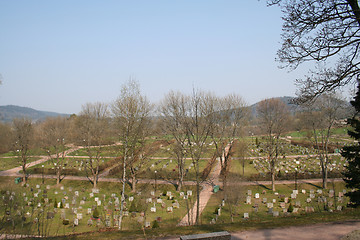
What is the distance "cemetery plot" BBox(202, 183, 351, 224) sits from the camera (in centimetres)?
1683

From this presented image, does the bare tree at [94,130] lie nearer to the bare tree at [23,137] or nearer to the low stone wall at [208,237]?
the bare tree at [23,137]

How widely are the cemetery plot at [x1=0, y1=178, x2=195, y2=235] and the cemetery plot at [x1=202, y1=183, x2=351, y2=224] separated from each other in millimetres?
2078

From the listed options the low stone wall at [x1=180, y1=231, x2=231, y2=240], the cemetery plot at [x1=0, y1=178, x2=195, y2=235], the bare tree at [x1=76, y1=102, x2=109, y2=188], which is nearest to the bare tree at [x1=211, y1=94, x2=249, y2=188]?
the cemetery plot at [x1=0, y1=178, x2=195, y2=235]

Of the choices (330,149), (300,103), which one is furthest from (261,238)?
(330,149)

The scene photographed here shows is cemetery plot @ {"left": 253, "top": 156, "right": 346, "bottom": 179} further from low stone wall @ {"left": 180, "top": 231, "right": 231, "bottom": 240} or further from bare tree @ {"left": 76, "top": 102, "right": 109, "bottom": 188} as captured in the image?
low stone wall @ {"left": 180, "top": 231, "right": 231, "bottom": 240}

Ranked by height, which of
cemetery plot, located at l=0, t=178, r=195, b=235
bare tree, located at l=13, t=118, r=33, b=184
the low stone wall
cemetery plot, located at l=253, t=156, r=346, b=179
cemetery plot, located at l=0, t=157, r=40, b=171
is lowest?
cemetery plot, located at l=0, t=178, r=195, b=235

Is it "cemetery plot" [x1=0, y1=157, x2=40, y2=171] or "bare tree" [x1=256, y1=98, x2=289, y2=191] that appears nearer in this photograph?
"bare tree" [x1=256, y1=98, x2=289, y2=191]

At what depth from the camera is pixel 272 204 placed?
18859 millimetres

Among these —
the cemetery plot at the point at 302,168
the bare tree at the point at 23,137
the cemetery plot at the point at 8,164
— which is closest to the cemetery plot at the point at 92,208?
the bare tree at the point at 23,137

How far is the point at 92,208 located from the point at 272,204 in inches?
531

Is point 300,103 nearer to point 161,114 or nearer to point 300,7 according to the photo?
point 300,7

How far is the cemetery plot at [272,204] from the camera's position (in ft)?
55.2

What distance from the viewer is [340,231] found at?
799 centimetres

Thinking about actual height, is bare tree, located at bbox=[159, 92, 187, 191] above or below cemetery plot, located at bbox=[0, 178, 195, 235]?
above
